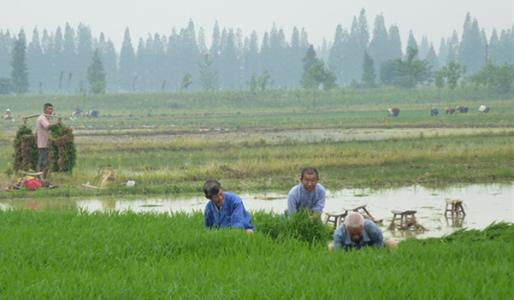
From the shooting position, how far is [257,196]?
19875 mm

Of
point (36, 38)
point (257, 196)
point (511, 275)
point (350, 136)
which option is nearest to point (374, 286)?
point (511, 275)

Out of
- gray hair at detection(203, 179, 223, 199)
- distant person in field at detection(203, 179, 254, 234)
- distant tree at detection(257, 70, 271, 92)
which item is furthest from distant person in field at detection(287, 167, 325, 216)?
distant tree at detection(257, 70, 271, 92)

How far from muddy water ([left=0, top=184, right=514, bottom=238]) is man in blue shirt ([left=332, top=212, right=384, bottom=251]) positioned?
486 cm

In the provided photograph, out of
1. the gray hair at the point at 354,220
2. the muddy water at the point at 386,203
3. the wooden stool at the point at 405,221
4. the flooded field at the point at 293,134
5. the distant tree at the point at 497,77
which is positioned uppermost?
the distant tree at the point at 497,77

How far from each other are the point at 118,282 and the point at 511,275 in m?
3.30

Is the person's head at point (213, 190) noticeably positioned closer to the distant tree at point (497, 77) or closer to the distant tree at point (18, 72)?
the distant tree at point (497, 77)

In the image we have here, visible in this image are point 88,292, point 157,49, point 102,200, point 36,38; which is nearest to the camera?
point 88,292

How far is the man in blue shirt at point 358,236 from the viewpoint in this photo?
1013 cm

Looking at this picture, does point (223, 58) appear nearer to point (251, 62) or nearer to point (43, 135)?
point (251, 62)

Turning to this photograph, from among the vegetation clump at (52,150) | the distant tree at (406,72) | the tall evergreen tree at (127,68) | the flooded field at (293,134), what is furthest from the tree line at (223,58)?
the vegetation clump at (52,150)

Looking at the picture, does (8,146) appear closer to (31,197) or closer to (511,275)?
(31,197)

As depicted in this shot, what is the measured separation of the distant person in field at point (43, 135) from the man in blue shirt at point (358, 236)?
39.1 feet

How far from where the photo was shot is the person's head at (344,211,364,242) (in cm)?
998

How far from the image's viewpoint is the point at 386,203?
18.3m
